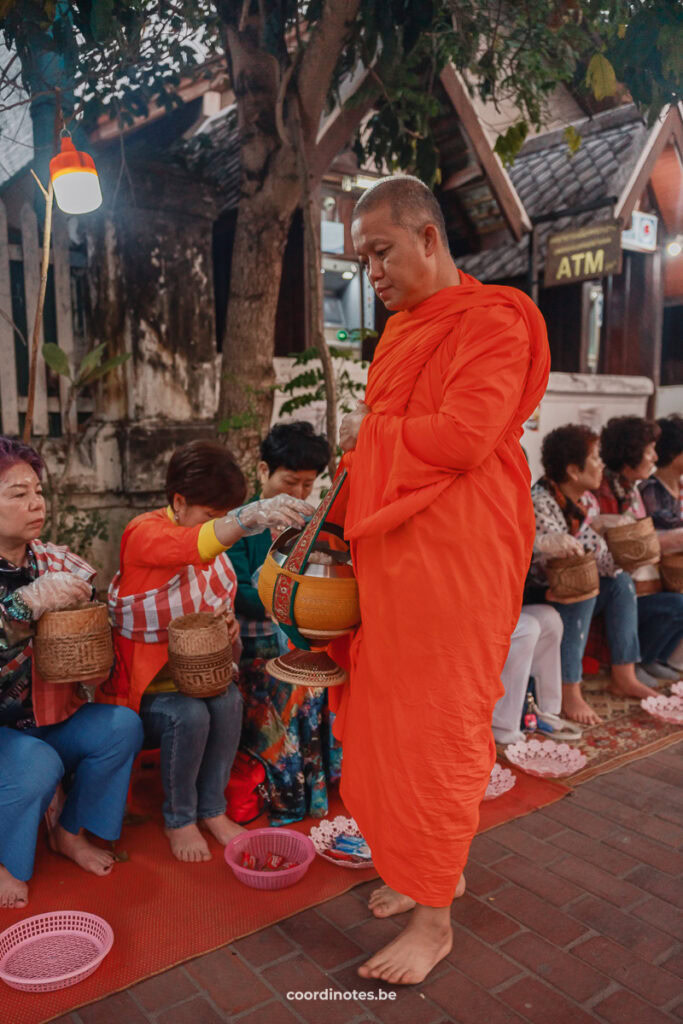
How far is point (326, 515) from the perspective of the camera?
2168 mm

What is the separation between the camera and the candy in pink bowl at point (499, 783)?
3211 millimetres

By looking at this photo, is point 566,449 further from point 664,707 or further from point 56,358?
point 56,358

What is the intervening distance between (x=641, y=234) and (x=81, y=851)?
9.43 metres

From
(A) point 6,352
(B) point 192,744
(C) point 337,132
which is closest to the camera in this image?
(B) point 192,744

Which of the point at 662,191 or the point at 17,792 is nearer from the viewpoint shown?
the point at 17,792

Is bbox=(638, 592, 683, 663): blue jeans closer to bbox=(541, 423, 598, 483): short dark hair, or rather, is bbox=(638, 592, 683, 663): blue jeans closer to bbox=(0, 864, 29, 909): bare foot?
bbox=(541, 423, 598, 483): short dark hair

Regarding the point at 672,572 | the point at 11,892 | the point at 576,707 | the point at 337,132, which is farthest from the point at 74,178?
the point at 672,572

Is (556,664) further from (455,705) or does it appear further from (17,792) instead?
(17,792)

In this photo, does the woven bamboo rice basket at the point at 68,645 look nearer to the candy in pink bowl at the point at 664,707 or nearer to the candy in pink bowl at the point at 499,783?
the candy in pink bowl at the point at 499,783

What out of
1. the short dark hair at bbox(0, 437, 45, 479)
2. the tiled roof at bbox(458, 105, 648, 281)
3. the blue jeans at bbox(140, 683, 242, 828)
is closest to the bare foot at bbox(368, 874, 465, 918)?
the blue jeans at bbox(140, 683, 242, 828)

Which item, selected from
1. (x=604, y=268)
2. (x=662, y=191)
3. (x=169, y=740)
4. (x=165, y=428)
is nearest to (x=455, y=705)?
(x=169, y=740)

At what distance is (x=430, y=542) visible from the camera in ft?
6.79

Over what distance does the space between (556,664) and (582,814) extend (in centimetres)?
100

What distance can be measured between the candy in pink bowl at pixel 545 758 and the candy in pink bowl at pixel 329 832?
959 mm
